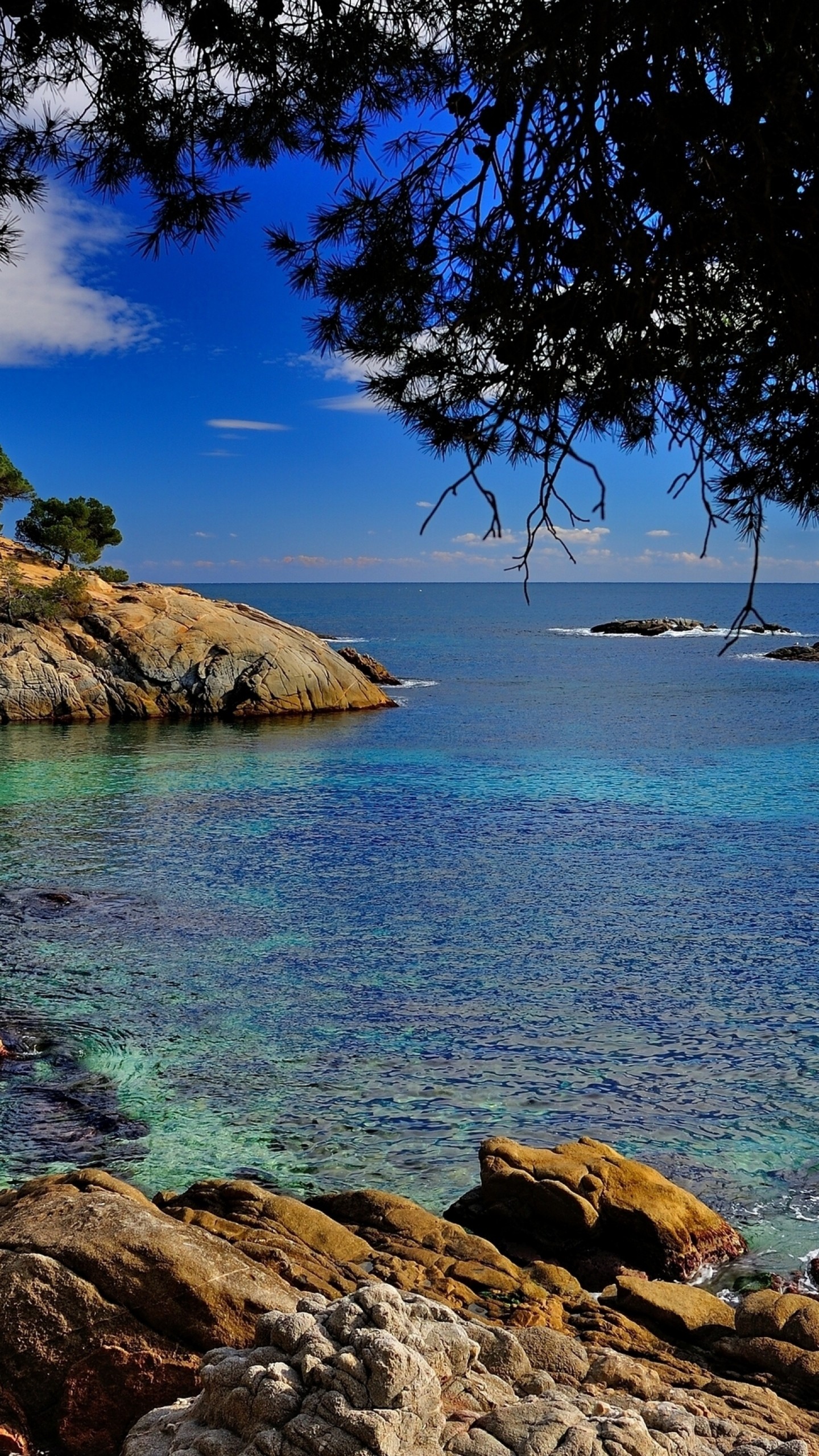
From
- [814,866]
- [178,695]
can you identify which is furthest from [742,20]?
[178,695]

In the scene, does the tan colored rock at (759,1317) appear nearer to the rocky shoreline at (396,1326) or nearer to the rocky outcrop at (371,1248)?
the rocky shoreline at (396,1326)

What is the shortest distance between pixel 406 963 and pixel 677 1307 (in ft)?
27.8

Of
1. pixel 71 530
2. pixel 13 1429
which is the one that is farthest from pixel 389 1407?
pixel 71 530

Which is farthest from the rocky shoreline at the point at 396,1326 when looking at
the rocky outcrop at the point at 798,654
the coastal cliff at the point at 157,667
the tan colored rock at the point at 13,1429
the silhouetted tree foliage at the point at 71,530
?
the rocky outcrop at the point at 798,654

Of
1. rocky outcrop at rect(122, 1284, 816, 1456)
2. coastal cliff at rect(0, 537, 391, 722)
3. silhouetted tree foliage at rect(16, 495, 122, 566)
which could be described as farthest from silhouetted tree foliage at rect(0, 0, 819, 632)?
silhouetted tree foliage at rect(16, 495, 122, 566)

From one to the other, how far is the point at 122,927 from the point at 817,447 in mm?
12246

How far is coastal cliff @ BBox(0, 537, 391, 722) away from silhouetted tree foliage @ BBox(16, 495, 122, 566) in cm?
430

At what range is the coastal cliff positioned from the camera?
122ft

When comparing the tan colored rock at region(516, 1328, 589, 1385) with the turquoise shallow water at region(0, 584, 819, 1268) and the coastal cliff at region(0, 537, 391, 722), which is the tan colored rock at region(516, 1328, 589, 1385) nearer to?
the turquoise shallow water at region(0, 584, 819, 1268)

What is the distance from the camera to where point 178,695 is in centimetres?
3847

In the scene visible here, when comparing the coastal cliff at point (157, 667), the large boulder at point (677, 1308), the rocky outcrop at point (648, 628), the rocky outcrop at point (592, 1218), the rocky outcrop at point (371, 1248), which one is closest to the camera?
the rocky outcrop at point (371, 1248)

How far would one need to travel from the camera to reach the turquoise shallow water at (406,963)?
32.1ft

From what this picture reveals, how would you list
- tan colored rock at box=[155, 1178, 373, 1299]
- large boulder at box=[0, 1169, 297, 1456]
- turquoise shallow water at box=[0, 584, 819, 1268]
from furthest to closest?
turquoise shallow water at box=[0, 584, 819, 1268]
tan colored rock at box=[155, 1178, 373, 1299]
large boulder at box=[0, 1169, 297, 1456]

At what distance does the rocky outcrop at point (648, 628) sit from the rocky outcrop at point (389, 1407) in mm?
99111
